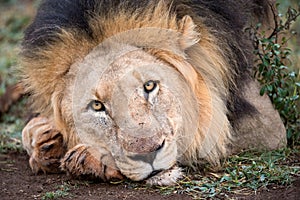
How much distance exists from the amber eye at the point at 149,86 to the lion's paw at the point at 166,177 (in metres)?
0.52

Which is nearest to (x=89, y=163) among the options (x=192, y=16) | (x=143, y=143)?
(x=143, y=143)

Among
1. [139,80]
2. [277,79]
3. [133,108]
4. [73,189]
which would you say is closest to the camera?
[133,108]

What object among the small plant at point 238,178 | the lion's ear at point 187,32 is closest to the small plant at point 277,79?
the small plant at point 238,178

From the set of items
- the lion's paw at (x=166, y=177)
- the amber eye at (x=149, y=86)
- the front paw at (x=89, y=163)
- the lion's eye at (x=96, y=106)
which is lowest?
the lion's paw at (x=166, y=177)

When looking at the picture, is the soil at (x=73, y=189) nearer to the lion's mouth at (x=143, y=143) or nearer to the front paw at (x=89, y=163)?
the front paw at (x=89, y=163)

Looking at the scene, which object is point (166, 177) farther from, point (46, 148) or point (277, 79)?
point (277, 79)

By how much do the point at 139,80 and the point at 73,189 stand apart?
33.9 inches

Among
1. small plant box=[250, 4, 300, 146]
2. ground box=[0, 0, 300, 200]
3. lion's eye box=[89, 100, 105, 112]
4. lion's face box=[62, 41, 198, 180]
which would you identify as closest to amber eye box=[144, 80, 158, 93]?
lion's face box=[62, 41, 198, 180]

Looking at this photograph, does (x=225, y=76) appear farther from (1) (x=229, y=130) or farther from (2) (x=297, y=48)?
(2) (x=297, y=48)

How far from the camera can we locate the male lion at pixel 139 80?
12.2ft

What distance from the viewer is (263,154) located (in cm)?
445

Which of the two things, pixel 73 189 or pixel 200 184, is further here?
pixel 73 189

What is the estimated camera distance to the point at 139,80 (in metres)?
3.79

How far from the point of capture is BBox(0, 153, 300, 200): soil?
3.65 m
